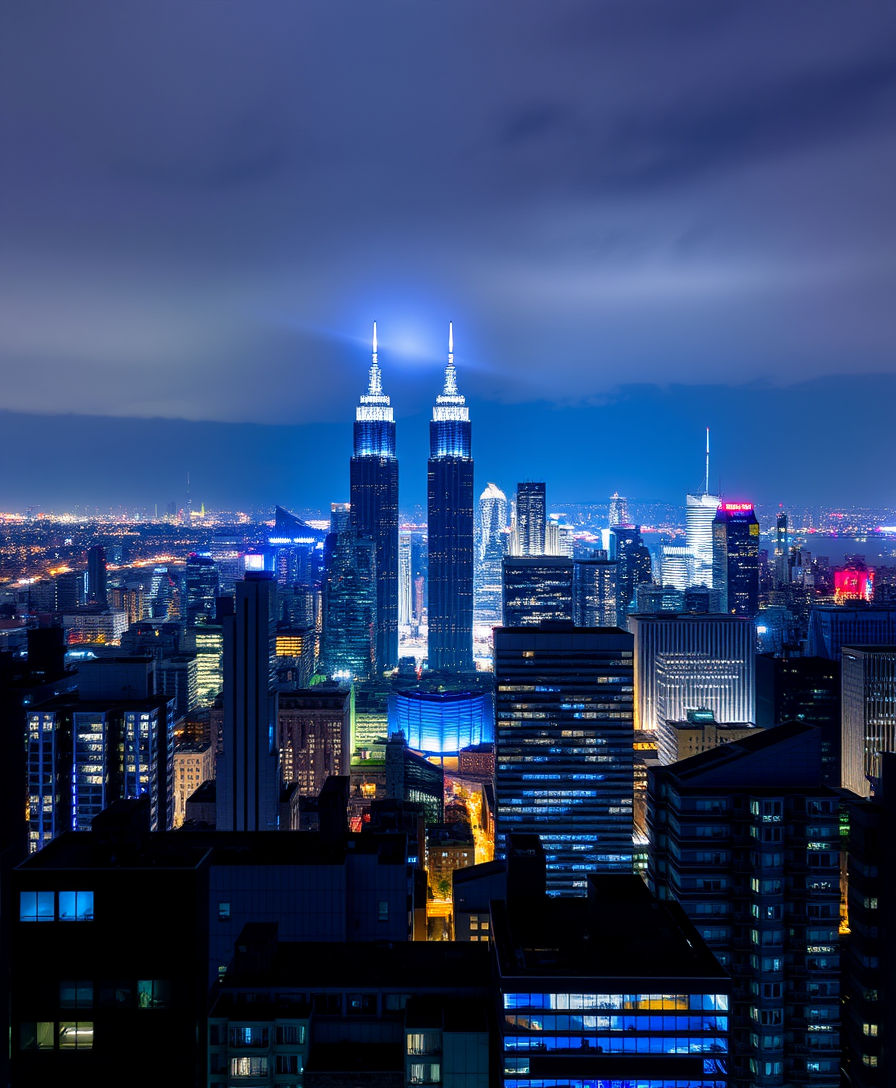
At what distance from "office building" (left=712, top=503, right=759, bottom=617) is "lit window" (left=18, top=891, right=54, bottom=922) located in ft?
197

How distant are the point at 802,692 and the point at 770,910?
98.1ft

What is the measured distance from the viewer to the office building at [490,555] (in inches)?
3524

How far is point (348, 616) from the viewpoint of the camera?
67812 mm

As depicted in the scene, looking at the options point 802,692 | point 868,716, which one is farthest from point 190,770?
point 868,716

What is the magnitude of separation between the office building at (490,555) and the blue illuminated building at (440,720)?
98.3ft

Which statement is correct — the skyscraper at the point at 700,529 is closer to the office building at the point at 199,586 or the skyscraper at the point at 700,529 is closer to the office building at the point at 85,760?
the office building at the point at 199,586

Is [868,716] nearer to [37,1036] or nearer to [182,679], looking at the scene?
[182,679]

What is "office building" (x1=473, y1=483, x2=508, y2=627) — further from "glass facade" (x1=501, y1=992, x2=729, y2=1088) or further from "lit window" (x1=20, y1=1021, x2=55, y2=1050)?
"lit window" (x1=20, y1=1021, x2=55, y2=1050)

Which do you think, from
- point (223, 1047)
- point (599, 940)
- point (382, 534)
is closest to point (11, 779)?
point (223, 1047)

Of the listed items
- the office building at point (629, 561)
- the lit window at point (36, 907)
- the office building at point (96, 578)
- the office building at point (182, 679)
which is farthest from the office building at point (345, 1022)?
the office building at point (629, 561)

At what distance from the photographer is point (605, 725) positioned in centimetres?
2991

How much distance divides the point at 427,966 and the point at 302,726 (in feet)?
107

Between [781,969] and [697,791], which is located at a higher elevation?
[697,791]

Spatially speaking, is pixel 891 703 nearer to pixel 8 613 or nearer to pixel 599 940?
pixel 599 940
